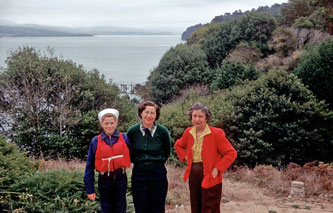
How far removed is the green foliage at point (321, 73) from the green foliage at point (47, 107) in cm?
983

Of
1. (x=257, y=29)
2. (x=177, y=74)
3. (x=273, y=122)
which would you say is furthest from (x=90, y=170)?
(x=257, y=29)

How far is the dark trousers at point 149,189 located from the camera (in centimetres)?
400

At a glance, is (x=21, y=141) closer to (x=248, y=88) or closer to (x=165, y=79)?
(x=248, y=88)

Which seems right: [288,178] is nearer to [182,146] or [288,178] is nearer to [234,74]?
[182,146]

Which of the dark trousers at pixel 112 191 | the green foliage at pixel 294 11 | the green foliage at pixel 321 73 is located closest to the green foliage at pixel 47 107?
the green foliage at pixel 321 73

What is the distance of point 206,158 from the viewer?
160 inches

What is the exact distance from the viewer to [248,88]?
1393cm

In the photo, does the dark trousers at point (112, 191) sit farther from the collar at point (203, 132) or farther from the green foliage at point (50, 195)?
the collar at point (203, 132)

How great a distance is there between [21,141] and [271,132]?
10848 mm

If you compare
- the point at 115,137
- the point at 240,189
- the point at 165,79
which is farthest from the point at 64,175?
the point at 165,79

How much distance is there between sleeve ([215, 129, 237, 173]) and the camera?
4.03m

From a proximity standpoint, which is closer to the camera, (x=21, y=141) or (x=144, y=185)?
(x=144, y=185)

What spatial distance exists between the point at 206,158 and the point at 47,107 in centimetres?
1196

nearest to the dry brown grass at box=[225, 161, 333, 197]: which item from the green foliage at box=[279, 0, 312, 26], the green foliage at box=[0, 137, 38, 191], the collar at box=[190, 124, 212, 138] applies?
the collar at box=[190, 124, 212, 138]
